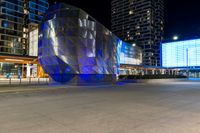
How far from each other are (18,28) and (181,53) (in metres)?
78.2

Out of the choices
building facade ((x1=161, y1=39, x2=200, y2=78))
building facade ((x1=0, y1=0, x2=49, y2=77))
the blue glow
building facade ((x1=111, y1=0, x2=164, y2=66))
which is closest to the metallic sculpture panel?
building facade ((x1=0, y1=0, x2=49, y2=77))

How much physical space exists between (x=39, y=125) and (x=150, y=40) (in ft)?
434

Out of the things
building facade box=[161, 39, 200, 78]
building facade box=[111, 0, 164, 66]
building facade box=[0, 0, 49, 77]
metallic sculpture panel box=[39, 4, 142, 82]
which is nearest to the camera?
metallic sculpture panel box=[39, 4, 142, 82]

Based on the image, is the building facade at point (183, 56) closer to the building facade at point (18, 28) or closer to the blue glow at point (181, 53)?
the blue glow at point (181, 53)

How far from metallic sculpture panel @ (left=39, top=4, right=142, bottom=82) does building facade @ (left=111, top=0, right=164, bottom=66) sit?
103m

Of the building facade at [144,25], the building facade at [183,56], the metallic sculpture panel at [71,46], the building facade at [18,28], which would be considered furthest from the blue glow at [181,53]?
the metallic sculpture panel at [71,46]

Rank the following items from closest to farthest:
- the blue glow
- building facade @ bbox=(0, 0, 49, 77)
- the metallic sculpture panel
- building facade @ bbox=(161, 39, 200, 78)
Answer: the metallic sculpture panel → building facade @ bbox=(0, 0, 49, 77) → building facade @ bbox=(161, 39, 200, 78) → the blue glow

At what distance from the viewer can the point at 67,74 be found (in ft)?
82.8

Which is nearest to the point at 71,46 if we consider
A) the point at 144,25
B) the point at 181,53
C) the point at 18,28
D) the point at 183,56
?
the point at 18,28

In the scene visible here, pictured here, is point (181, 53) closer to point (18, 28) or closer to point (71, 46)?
point (18, 28)

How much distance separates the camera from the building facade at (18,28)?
211ft

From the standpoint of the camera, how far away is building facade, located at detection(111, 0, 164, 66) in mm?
131375

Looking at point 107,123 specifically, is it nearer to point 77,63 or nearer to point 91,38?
point 77,63

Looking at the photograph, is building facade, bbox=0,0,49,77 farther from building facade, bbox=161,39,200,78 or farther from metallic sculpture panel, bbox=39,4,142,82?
building facade, bbox=161,39,200,78
